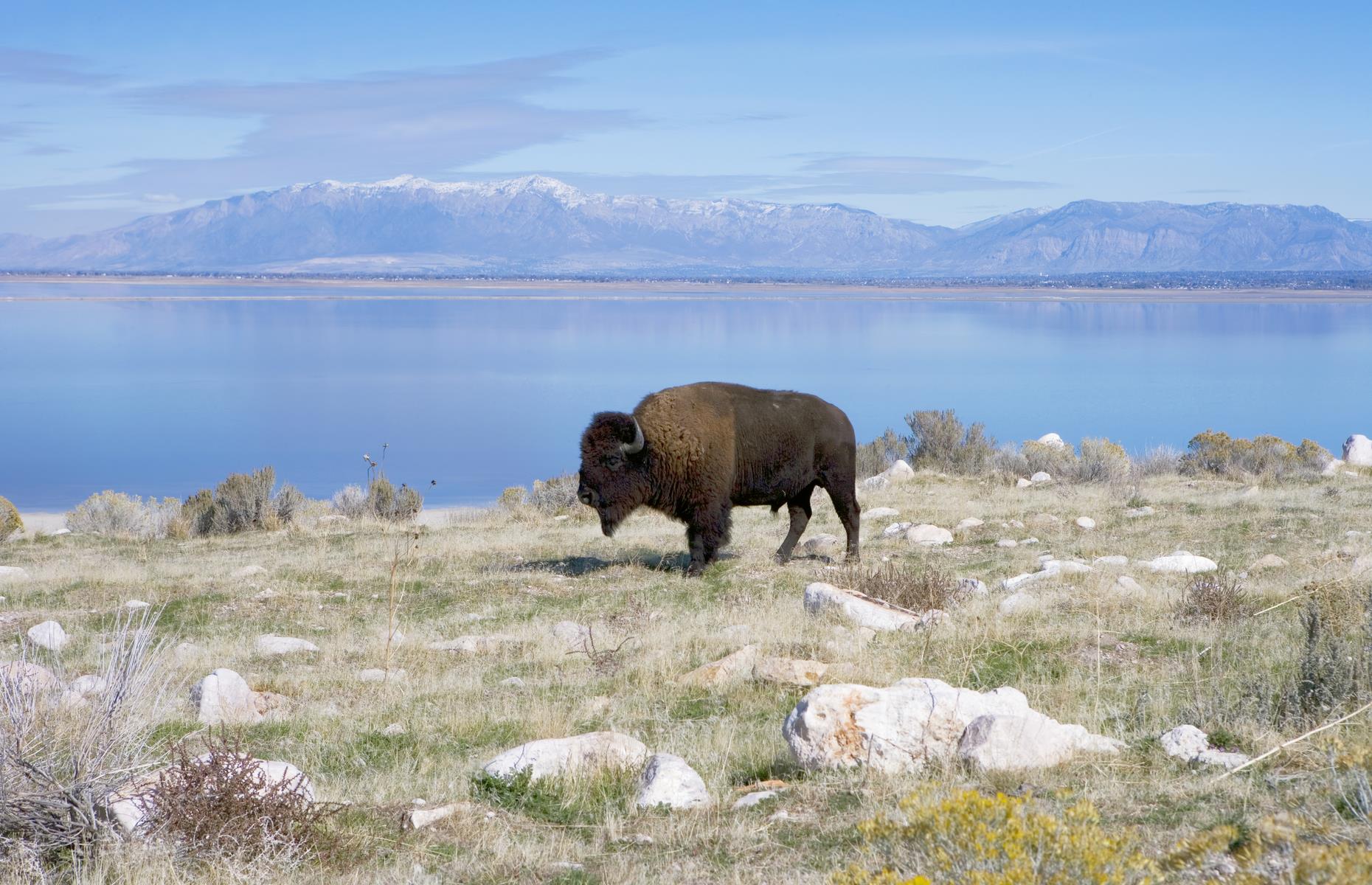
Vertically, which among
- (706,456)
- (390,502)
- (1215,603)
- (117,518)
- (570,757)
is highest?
(706,456)

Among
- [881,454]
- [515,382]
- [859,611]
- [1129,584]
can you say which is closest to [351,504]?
[881,454]

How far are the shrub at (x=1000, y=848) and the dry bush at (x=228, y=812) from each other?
2.52 metres

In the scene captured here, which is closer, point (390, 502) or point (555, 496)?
point (555, 496)

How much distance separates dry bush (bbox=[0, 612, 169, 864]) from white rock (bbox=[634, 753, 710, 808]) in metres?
2.26

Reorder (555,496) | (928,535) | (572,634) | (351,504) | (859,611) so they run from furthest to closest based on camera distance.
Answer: (351,504) < (555,496) < (928,535) < (572,634) < (859,611)

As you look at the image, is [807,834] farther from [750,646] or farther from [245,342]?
[245,342]

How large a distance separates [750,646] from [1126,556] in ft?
21.7

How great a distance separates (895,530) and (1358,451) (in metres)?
15.6

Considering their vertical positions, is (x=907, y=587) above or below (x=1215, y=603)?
below

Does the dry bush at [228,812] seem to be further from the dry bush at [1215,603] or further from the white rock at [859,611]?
the dry bush at [1215,603]

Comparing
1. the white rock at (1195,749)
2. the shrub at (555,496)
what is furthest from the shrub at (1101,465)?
the white rock at (1195,749)

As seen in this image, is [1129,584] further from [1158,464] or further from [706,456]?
[1158,464]

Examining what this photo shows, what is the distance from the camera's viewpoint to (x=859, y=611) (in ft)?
33.5

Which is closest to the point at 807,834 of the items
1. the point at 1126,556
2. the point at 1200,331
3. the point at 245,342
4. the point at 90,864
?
the point at 90,864
